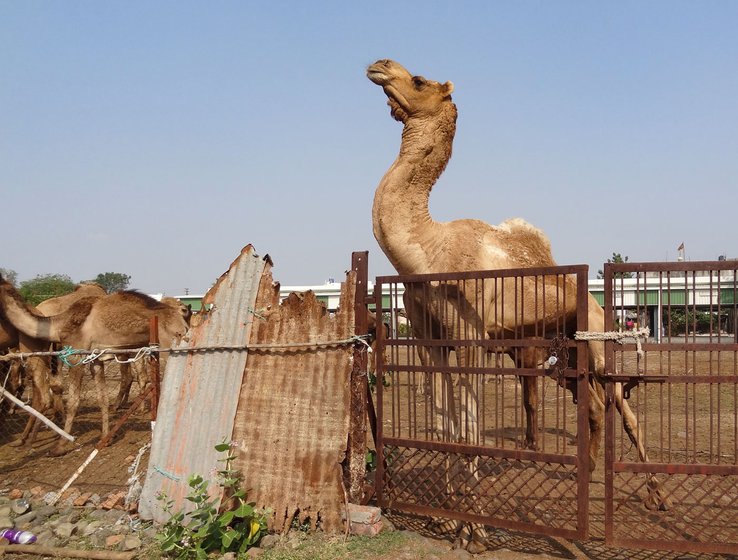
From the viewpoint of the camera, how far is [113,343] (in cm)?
1064

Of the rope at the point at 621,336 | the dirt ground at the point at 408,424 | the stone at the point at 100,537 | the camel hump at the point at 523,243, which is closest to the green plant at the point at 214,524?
the dirt ground at the point at 408,424

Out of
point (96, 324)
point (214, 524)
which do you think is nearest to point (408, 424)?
point (214, 524)

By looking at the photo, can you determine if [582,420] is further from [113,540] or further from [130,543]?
[113,540]

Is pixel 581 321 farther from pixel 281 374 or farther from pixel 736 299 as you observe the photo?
pixel 281 374

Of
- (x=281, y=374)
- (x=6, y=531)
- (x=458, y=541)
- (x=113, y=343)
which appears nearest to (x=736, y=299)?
(x=458, y=541)

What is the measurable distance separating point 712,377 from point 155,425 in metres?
4.32

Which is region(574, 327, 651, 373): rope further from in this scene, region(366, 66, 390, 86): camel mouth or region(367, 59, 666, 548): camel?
region(366, 66, 390, 86): camel mouth

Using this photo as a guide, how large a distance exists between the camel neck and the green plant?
92.0 inches

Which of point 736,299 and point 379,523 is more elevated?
point 736,299

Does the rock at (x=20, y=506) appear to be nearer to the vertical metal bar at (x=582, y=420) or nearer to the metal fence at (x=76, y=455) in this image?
the metal fence at (x=76, y=455)

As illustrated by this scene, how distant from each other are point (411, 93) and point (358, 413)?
3.02 meters

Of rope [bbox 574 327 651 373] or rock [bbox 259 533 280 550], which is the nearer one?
rope [bbox 574 327 651 373]

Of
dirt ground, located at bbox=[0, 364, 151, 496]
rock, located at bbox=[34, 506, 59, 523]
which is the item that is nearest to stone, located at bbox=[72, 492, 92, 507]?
rock, located at bbox=[34, 506, 59, 523]

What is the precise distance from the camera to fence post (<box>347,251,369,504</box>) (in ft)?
17.2
